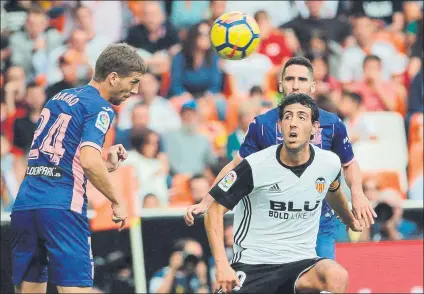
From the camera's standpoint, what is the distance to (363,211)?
21.6 feet

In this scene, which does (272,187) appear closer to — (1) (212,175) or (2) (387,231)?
(2) (387,231)

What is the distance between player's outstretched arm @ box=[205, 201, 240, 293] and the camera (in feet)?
19.1

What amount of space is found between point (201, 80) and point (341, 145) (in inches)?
227

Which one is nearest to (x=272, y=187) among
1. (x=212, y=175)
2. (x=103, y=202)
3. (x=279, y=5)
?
(x=103, y=202)

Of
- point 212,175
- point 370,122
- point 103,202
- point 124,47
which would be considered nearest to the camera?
point 124,47

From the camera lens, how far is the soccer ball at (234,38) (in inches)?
338

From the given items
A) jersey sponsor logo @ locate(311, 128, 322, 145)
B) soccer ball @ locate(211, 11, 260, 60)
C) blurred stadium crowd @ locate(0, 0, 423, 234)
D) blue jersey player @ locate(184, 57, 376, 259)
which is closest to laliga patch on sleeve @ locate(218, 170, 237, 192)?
blue jersey player @ locate(184, 57, 376, 259)

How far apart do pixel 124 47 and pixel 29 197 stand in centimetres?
125

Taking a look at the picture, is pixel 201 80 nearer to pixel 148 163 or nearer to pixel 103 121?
pixel 148 163

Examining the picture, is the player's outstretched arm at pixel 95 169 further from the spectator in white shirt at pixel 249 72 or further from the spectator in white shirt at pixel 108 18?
the spectator in white shirt at pixel 108 18

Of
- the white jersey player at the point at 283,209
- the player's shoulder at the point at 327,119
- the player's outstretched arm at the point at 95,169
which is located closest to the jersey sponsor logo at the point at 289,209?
the white jersey player at the point at 283,209

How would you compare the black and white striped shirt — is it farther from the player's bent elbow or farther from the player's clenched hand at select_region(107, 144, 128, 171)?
the player's clenched hand at select_region(107, 144, 128, 171)

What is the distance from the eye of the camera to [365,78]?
13398 mm

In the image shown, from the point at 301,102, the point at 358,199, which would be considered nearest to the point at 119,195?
the point at 358,199
